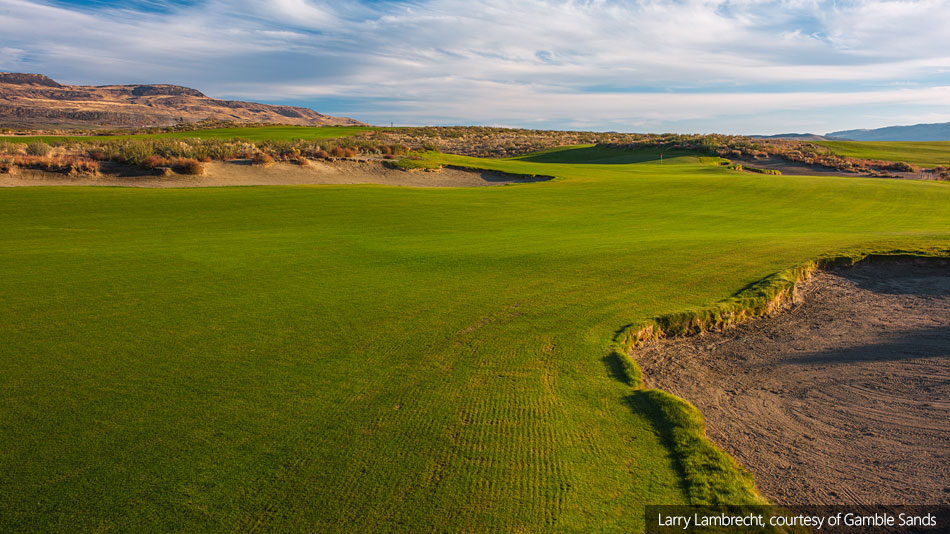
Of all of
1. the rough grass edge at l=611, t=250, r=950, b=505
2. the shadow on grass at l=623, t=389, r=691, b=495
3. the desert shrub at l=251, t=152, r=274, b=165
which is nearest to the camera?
the rough grass edge at l=611, t=250, r=950, b=505

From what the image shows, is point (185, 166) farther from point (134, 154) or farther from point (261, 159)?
point (261, 159)

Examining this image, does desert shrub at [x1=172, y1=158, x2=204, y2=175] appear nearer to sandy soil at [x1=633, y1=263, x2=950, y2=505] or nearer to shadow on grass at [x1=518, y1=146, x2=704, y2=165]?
sandy soil at [x1=633, y1=263, x2=950, y2=505]

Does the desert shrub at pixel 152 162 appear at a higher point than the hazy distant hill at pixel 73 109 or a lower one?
lower

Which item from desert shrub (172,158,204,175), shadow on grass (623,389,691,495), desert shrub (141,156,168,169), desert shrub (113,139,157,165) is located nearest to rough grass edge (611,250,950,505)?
shadow on grass (623,389,691,495)

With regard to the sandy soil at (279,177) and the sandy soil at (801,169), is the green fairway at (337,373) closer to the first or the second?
the sandy soil at (279,177)

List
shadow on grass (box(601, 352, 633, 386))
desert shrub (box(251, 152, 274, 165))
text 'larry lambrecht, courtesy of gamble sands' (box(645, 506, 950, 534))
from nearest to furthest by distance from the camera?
text 'larry lambrecht, courtesy of gamble sands' (box(645, 506, 950, 534)) < shadow on grass (box(601, 352, 633, 386)) < desert shrub (box(251, 152, 274, 165))

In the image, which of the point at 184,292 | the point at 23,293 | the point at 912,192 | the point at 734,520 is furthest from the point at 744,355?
the point at 912,192

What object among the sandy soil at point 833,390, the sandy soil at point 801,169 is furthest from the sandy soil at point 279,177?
the sandy soil at point 801,169
